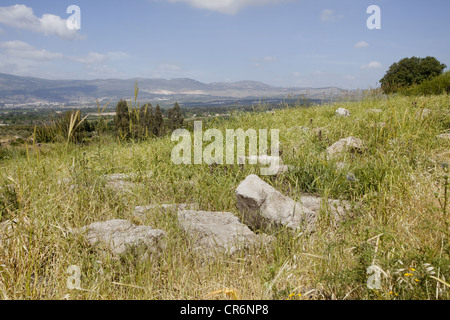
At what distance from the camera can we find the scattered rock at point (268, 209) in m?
2.65

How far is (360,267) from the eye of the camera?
1.90 meters

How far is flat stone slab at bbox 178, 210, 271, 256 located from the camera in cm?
242

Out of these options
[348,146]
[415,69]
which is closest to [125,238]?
[348,146]

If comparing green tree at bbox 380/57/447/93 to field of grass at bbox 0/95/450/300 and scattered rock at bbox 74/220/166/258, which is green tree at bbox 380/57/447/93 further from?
scattered rock at bbox 74/220/166/258

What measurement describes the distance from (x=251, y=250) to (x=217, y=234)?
1.06 ft

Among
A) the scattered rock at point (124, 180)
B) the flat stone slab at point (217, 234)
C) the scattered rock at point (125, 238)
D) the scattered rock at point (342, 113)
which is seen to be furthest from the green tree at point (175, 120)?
the scattered rock at point (125, 238)

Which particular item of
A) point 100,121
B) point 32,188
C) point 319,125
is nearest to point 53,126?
point 100,121

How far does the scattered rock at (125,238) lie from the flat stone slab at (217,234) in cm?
29

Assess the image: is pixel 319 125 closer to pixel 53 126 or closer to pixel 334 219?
pixel 334 219

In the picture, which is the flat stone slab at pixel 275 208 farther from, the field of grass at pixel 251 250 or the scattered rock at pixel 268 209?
the field of grass at pixel 251 250

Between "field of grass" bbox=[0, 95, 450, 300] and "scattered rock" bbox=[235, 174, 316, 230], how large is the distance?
0.12 m

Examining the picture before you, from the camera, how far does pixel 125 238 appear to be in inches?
93.7

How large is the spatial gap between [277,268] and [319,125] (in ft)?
15.6

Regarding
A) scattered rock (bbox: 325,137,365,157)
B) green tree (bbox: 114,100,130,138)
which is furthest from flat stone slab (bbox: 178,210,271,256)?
green tree (bbox: 114,100,130,138)
